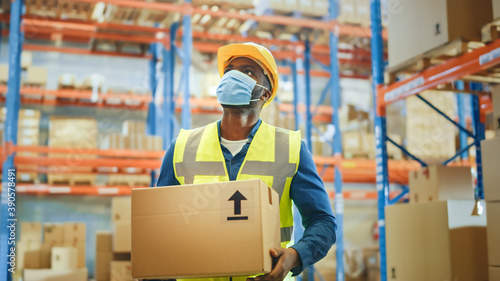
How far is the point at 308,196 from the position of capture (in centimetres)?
245

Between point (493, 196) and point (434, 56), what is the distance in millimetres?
1706

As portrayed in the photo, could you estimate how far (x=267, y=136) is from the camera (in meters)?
2.56

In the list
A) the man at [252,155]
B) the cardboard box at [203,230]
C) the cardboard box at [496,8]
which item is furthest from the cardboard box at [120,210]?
the cardboard box at [203,230]

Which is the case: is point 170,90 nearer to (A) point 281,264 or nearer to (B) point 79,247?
(B) point 79,247

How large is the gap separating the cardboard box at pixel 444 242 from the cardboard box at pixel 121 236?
3.52 meters

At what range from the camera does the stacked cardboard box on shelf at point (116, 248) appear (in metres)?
7.08

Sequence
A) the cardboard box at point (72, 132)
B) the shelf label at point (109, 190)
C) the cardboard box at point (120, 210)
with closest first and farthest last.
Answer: the cardboard box at point (120, 210) → the cardboard box at point (72, 132) → the shelf label at point (109, 190)

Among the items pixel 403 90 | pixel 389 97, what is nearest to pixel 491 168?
pixel 403 90

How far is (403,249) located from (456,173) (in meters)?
0.86

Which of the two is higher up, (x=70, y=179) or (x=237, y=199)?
(x=70, y=179)

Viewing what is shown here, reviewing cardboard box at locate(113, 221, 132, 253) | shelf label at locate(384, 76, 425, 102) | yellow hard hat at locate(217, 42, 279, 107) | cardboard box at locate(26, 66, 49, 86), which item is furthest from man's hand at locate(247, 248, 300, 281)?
cardboard box at locate(26, 66, 49, 86)

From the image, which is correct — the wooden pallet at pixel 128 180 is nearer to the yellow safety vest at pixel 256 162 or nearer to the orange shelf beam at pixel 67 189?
the orange shelf beam at pixel 67 189

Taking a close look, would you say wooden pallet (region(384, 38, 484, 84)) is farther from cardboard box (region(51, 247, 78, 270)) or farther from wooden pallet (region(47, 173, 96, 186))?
wooden pallet (region(47, 173, 96, 186))

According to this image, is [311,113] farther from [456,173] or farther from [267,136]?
[267,136]
